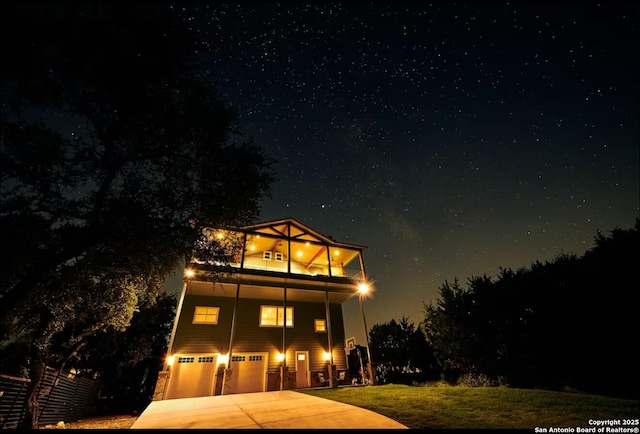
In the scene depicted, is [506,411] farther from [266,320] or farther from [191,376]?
[191,376]

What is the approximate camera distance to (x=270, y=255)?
2006 centimetres

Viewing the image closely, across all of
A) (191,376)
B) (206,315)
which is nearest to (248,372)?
(191,376)

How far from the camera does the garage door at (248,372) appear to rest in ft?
50.4

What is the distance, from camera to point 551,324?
15594 millimetres

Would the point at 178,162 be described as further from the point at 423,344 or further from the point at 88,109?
the point at 423,344

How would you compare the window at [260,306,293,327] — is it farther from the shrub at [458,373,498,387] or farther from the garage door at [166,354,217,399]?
the shrub at [458,373,498,387]

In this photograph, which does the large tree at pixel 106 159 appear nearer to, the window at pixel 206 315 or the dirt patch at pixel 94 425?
the dirt patch at pixel 94 425

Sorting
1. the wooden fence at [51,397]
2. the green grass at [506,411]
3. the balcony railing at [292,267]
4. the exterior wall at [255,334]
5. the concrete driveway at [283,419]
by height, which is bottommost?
the green grass at [506,411]

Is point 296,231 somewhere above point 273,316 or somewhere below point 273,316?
above

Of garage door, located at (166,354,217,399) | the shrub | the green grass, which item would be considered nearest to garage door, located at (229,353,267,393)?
garage door, located at (166,354,217,399)

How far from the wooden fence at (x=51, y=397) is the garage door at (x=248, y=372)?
302 inches

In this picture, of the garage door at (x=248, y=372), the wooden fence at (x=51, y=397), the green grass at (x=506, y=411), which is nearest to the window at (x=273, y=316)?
the garage door at (x=248, y=372)

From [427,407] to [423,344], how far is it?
2823 centimetres

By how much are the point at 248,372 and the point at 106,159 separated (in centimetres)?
1385
